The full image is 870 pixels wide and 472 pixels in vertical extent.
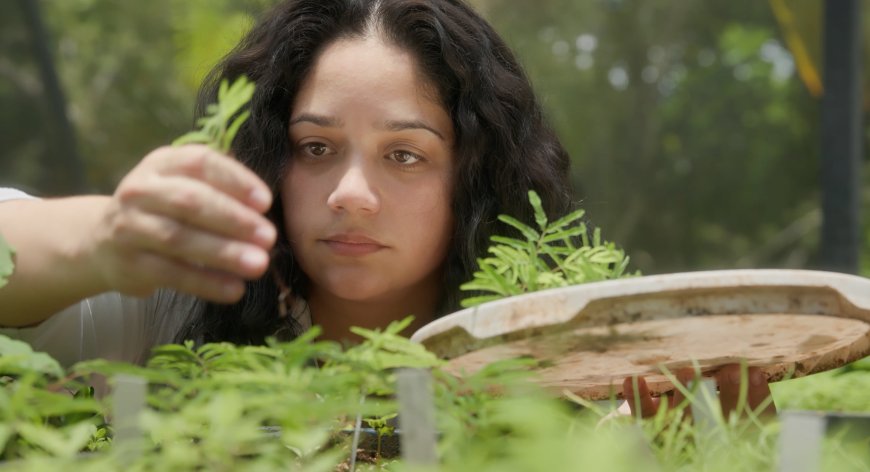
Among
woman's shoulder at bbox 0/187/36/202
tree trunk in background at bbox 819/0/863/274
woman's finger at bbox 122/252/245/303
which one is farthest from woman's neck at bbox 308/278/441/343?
tree trunk in background at bbox 819/0/863/274

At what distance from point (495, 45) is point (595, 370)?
116cm

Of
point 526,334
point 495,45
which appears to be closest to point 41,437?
point 526,334

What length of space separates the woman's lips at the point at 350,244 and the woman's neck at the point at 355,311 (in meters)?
0.31

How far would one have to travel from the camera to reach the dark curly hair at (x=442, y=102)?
5.76 feet

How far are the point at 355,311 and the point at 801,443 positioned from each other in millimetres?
1319

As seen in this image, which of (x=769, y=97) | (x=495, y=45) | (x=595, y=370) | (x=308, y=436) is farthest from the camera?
(x=769, y=97)

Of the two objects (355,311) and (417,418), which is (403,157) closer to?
(355,311)

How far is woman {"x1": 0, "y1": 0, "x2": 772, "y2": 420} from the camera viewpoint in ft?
5.33

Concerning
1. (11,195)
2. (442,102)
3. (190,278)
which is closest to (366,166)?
(442,102)

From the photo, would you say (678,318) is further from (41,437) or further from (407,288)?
(407,288)

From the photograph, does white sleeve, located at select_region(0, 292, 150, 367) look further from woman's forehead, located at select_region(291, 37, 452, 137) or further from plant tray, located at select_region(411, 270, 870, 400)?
plant tray, located at select_region(411, 270, 870, 400)

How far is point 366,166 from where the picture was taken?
5.31 ft

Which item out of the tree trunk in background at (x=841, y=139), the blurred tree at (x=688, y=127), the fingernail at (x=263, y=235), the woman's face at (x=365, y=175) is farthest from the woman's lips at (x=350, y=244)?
the blurred tree at (x=688, y=127)

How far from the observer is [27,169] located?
14469 millimetres
